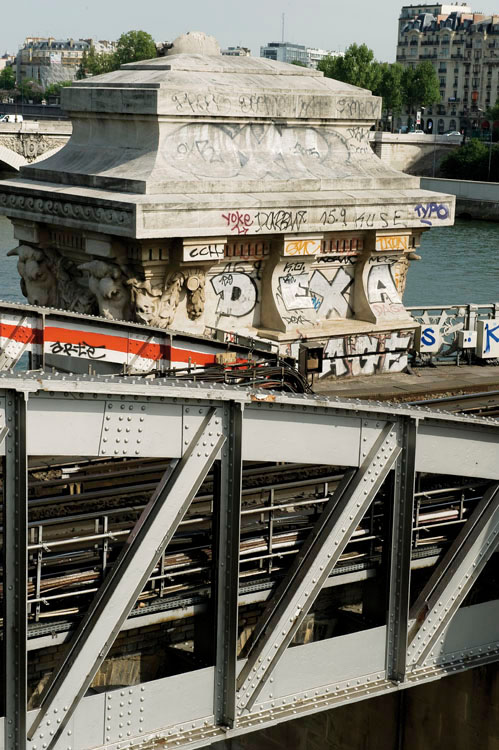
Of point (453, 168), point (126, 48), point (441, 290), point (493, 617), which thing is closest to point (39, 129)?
point (453, 168)

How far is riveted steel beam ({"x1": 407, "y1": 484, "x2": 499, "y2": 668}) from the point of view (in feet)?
24.1

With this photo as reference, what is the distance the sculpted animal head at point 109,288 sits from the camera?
43.7 feet

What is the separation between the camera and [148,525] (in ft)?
19.6

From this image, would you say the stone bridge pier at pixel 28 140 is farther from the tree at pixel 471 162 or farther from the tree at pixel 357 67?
the tree at pixel 357 67

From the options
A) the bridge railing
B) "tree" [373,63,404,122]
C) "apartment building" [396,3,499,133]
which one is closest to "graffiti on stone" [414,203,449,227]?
the bridge railing

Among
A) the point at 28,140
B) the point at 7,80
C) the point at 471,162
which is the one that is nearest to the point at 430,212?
the point at 28,140

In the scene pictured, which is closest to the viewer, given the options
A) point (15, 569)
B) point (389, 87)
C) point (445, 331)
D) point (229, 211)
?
point (15, 569)

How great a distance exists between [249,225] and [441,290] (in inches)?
744

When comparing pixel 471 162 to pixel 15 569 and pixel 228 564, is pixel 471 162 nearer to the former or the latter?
pixel 228 564

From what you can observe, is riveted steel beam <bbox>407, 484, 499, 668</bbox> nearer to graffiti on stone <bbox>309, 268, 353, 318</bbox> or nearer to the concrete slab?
the concrete slab

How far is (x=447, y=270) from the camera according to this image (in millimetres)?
35531

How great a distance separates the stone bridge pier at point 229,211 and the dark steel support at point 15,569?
726 cm

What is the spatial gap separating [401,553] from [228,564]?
1208mm

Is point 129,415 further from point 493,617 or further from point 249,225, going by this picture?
point 249,225
